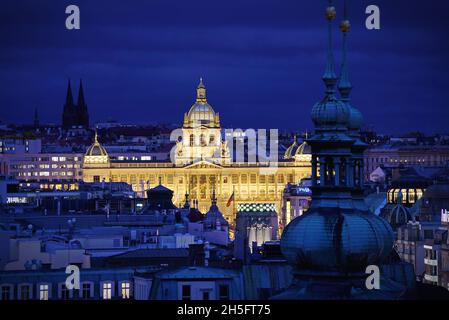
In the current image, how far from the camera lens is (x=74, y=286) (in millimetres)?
56875

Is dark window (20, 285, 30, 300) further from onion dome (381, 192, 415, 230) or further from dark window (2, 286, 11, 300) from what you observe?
onion dome (381, 192, 415, 230)

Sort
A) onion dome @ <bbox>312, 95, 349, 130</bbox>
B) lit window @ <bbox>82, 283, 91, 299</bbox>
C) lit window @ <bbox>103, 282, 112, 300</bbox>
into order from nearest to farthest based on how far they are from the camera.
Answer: onion dome @ <bbox>312, 95, 349, 130</bbox>, lit window @ <bbox>82, 283, 91, 299</bbox>, lit window @ <bbox>103, 282, 112, 300</bbox>

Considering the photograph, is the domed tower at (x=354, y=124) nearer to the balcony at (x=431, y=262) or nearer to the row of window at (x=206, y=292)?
the row of window at (x=206, y=292)

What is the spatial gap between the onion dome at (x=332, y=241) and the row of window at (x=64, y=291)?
10.2m

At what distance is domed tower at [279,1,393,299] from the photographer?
45.1 meters

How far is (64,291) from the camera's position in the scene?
5759 cm

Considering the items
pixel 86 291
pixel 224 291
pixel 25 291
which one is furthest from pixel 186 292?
pixel 86 291

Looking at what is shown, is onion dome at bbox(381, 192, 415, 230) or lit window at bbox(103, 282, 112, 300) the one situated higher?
onion dome at bbox(381, 192, 415, 230)

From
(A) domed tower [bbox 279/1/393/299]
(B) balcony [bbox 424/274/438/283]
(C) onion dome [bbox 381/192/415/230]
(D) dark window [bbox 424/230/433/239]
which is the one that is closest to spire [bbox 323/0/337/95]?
(A) domed tower [bbox 279/1/393/299]

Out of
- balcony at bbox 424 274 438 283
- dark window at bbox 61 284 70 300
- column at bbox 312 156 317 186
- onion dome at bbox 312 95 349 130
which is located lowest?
dark window at bbox 61 284 70 300

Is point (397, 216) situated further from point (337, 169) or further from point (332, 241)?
point (332, 241)
